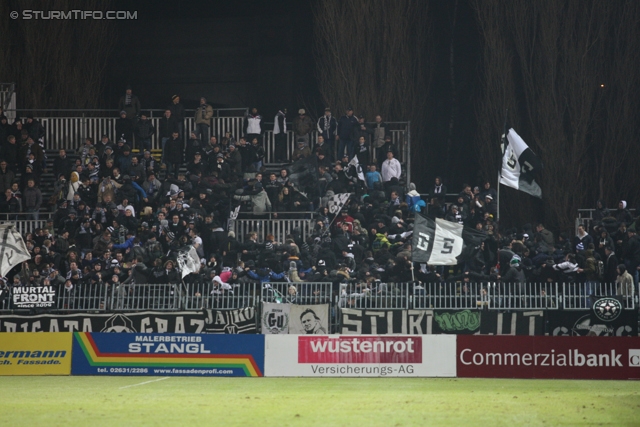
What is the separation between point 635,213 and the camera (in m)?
31.6

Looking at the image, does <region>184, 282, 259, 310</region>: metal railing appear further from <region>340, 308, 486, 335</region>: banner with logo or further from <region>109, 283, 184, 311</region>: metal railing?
<region>340, 308, 486, 335</region>: banner with logo

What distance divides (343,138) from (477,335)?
10.7 meters

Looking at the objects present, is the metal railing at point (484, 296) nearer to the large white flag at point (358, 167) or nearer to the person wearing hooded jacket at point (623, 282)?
the person wearing hooded jacket at point (623, 282)

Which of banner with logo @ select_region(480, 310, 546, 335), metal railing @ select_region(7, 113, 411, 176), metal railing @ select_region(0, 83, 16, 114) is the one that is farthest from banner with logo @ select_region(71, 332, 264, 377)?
metal railing @ select_region(0, 83, 16, 114)

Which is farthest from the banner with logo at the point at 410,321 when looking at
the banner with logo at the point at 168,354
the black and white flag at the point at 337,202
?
the black and white flag at the point at 337,202

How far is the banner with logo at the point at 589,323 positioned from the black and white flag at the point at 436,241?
8.97ft

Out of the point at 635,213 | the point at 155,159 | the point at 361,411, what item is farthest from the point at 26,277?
the point at 635,213

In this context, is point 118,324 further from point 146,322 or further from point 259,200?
point 259,200

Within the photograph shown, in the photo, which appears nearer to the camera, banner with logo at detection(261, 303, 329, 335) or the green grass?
the green grass

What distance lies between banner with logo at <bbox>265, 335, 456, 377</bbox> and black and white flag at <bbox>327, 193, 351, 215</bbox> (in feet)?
22.3

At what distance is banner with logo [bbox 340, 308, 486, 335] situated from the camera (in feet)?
72.3

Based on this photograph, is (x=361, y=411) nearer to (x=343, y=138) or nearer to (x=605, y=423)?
(x=605, y=423)

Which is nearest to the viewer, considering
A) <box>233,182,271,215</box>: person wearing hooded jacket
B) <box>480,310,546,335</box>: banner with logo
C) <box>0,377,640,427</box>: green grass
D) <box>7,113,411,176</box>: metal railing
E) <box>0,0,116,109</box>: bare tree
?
<box>0,377,640,427</box>: green grass

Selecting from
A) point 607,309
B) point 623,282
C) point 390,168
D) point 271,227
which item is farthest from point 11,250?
point 623,282
